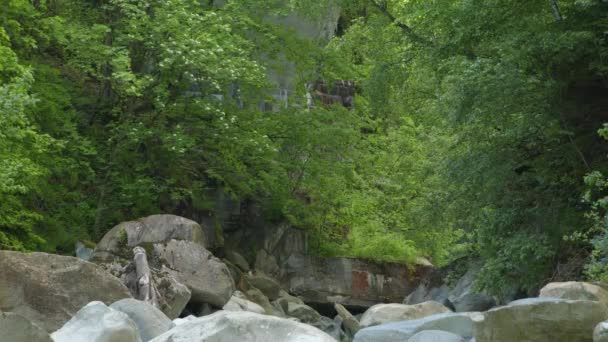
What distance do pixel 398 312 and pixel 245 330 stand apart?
32.0 ft

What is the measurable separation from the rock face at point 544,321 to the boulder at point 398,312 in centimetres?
738

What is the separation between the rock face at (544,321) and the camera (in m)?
9.94

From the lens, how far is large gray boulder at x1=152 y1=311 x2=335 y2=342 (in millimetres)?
8617

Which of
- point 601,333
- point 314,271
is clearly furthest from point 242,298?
point 601,333

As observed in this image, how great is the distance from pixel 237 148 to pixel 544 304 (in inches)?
601

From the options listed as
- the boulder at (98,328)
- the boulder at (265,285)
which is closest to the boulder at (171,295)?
the boulder at (98,328)

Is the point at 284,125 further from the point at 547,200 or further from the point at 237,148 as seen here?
the point at 547,200

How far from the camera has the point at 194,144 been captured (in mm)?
24031

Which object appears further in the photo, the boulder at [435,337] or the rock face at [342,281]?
the rock face at [342,281]

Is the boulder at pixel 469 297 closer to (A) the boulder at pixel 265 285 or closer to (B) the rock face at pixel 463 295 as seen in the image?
(B) the rock face at pixel 463 295

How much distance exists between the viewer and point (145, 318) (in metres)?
11.8

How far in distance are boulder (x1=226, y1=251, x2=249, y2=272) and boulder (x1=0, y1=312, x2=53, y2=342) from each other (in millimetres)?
16632

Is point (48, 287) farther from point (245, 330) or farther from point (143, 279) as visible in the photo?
point (245, 330)

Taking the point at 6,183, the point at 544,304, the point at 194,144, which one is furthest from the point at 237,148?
the point at 544,304
